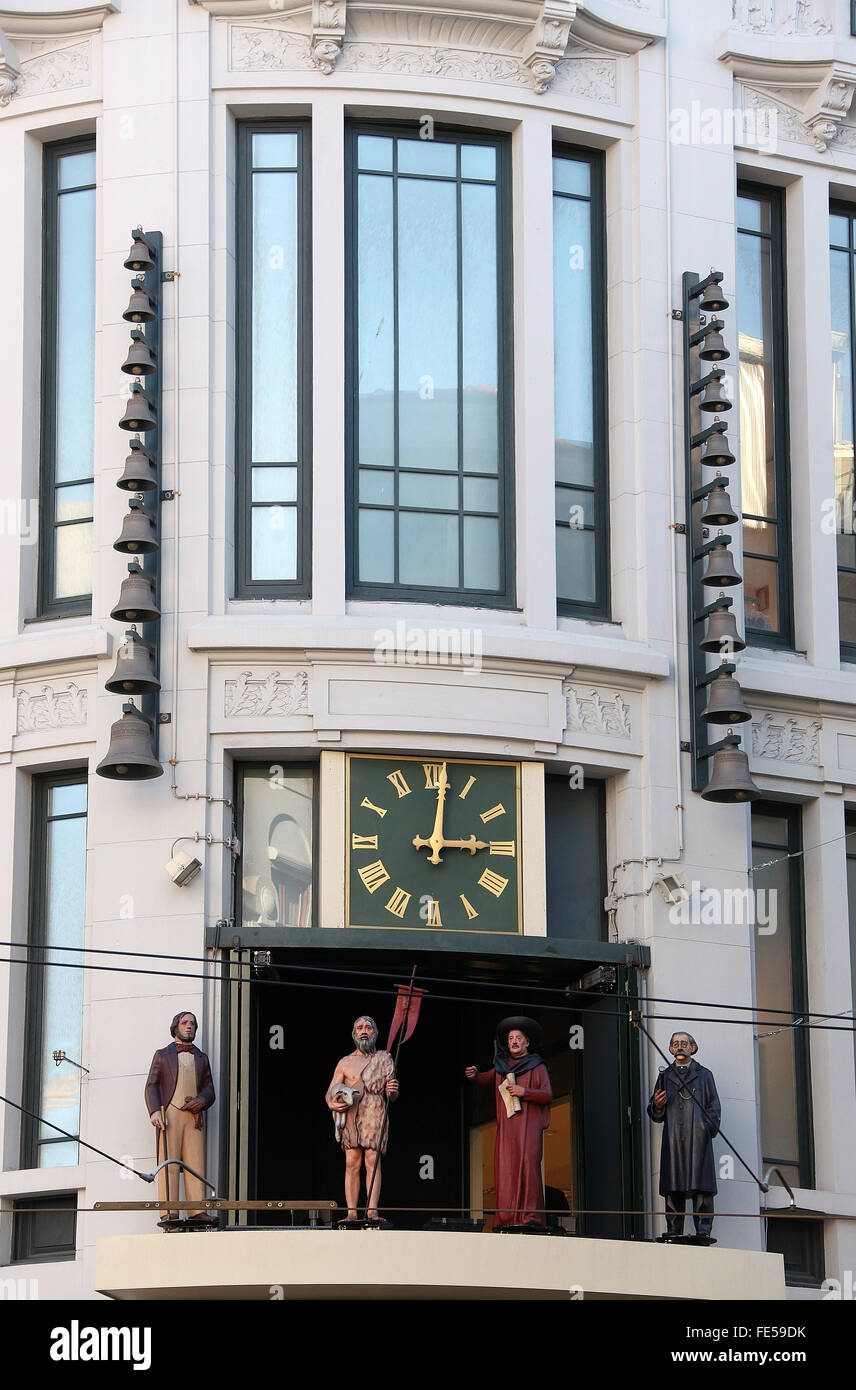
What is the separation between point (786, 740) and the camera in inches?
975

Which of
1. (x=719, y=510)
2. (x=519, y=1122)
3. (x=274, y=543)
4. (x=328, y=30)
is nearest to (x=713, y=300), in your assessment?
(x=719, y=510)

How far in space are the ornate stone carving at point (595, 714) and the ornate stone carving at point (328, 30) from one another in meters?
6.39

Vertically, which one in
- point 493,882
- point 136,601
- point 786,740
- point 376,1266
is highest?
point 136,601

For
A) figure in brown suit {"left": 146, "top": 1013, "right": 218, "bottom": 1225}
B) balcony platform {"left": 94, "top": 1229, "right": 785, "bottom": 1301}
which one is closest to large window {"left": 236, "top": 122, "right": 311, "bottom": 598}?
figure in brown suit {"left": 146, "top": 1013, "right": 218, "bottom": 1225}

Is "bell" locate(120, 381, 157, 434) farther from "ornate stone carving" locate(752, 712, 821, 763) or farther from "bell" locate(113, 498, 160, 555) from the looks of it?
"ornate stone carving" locate(752, 712, 821, 763)

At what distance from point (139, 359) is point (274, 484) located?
1.85 m

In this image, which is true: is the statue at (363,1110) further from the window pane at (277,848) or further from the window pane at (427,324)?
the window pane at (427,324)

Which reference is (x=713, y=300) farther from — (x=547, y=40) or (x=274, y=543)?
(x=274, y=543)

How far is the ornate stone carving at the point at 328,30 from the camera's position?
79.6 ft

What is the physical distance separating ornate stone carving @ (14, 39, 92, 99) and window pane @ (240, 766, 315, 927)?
7.01m

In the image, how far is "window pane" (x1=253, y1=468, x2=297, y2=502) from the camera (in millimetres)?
24031

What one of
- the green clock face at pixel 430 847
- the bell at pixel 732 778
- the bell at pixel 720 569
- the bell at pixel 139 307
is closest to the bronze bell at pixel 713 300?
the bell at pixel 720 569

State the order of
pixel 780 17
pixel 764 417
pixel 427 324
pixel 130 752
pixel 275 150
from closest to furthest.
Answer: pixel 130 752 → pixel 427 324 → pixel 275 150 → pixel 764 417 → pixel 780 17
